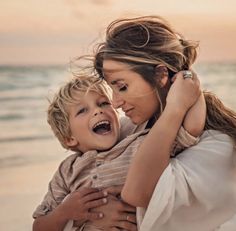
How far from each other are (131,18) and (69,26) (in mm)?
8870

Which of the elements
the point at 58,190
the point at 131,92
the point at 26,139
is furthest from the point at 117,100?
the point at 26,139

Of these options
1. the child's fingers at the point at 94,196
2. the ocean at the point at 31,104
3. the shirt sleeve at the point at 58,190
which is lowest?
the ocean at the point at 31,104

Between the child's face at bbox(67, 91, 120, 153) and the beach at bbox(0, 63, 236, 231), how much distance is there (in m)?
0.27

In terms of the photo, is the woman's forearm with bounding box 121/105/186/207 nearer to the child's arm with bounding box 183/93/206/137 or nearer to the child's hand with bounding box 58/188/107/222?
the child's arm with bounding box 183/93/206/137

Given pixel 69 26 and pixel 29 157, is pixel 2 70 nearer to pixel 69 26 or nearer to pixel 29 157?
pixel 69 26

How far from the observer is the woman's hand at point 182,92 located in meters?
1.97

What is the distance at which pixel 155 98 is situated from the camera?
203 cm

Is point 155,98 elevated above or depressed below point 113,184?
above

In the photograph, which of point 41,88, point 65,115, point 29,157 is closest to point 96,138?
point 65,115

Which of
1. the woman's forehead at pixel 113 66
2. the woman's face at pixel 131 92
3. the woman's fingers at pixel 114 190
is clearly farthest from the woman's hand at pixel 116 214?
the woman's forehead at pixel 113 66

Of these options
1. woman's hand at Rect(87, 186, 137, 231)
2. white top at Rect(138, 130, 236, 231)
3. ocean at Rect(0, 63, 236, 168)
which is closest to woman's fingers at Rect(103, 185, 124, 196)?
woman's hand at Rect(87, 186, 137, 231)

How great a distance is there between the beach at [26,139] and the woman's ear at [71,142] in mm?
287

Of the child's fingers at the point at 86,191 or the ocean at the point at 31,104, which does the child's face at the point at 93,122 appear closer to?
the child's fingers at the point at 86,191

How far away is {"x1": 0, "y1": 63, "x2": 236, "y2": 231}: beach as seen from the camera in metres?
4.67
